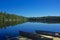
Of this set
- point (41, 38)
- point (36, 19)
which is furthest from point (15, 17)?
point (41, 38)

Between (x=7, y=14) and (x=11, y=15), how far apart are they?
10.2 m

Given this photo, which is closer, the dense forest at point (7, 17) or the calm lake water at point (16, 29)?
the calm lake water at point (16, 29)

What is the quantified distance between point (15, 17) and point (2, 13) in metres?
24.5

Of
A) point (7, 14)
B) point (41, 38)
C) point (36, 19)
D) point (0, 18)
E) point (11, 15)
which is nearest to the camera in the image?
point (41, 38)

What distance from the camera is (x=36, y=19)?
180 m

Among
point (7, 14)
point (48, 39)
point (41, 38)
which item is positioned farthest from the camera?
point (7, 14)

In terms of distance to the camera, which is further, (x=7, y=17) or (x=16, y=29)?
(x=7, y=17)

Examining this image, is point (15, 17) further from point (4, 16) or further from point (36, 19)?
point (36, 19)

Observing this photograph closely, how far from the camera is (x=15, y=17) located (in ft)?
441

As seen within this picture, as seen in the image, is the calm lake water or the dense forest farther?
the dense forest

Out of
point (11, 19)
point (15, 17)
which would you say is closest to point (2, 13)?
point (11, 19)

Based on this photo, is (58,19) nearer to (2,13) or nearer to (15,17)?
(15,17)

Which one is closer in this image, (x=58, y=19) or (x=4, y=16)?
(x=4, y=16)

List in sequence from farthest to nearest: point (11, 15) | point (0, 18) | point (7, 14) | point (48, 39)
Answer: point (11, 15), point (7, 14), point (0, 18), point (48, 39)
